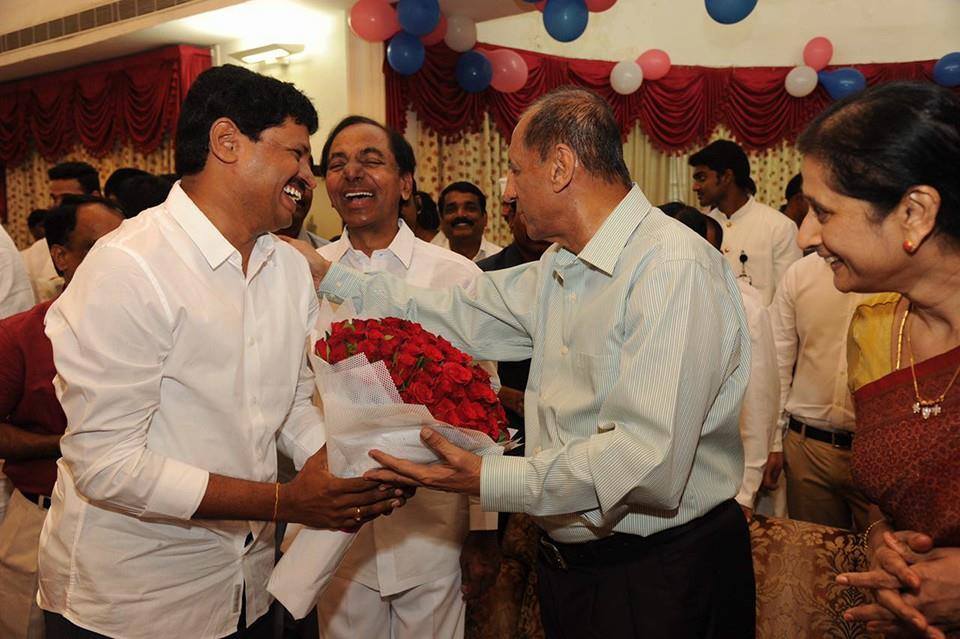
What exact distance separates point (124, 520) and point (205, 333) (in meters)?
0.43

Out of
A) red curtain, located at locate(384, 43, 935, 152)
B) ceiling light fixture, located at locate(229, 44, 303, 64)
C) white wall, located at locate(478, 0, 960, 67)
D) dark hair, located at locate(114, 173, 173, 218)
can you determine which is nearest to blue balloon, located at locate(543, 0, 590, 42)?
ceiling light fixture, located at locate(229, 44, 303, 64)

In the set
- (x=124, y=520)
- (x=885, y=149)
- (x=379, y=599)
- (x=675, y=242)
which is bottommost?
(x=379, y=599)

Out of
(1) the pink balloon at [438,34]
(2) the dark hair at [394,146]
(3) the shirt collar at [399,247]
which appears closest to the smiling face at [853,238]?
(3) the shirt collar at [399,247]

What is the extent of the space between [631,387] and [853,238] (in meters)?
0.49

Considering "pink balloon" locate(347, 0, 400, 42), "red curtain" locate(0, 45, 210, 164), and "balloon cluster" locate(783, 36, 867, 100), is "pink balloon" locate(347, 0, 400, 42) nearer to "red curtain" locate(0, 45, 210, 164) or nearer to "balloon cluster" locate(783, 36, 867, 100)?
"red curtain" locate(0, 45, 210, 164)

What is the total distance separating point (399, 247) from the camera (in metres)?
2.58

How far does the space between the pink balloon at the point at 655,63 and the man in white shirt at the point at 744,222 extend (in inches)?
140

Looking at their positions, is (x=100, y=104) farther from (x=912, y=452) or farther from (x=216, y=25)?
(x=912, y=452)

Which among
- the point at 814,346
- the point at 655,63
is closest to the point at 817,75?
the point at 655,63

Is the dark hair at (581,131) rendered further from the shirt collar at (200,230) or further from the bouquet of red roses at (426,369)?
the shirt collar at (200,230)

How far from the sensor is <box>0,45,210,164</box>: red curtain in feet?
25.6

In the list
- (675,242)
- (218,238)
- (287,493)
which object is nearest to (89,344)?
(218,238)

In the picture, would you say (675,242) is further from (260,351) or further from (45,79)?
(45,79)

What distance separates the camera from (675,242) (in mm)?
1599
